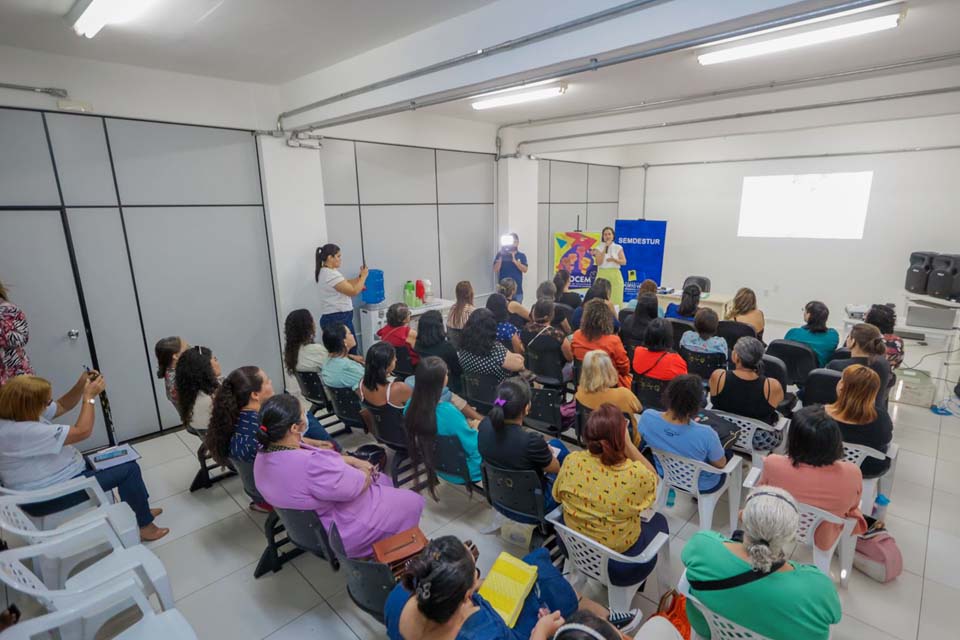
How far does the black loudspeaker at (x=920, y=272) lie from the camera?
5695 mm

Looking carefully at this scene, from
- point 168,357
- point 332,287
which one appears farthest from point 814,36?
point 168,357

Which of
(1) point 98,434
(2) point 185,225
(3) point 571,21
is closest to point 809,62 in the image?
(3) point 571,21

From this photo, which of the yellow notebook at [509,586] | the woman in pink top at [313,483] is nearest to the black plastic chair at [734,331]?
the yellow notebook at [509,586]

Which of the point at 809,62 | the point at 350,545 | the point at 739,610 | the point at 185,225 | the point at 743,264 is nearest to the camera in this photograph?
the point at 739,610

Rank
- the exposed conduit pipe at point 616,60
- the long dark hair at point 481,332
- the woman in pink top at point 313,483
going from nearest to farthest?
the exposed conduit pipe at point 616,60 < the woman in pink top at point 313,483 < the long dark hair at point 481,332

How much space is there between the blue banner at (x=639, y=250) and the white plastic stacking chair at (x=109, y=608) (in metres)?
7.43

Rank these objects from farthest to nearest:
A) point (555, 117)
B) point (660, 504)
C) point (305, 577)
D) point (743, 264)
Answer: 1. point (743, 264)
2. point (555, 117)
3. point (660, 504)
4. point (305, 577)

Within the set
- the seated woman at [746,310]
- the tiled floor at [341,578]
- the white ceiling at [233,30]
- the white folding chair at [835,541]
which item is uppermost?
the white ceiling at [233,30]

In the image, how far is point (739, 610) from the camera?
154 centimetres

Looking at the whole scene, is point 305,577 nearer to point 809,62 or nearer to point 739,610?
point 739,610

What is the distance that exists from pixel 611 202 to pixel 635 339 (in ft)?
21.3

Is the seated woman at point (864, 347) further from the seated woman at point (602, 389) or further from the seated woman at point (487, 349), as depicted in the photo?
the seated woman at point (487, 349)

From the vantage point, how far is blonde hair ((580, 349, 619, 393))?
2.86m

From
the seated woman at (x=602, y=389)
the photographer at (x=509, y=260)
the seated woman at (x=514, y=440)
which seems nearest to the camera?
the seated woman at (x=514, y=440)
